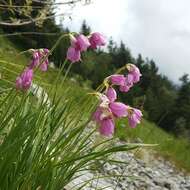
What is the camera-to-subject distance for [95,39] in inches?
121

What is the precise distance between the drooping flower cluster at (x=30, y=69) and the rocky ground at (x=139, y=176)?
992mm

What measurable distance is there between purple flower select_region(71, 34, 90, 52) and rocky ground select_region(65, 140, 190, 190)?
1.28 metres

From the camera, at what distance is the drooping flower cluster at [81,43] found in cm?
296

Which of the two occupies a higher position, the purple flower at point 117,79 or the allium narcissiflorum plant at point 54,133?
the purple flower at point 117,79

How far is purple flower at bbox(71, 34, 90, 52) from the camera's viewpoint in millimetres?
2949

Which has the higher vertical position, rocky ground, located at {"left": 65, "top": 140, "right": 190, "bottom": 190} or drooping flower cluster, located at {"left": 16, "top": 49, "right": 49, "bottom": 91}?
drooping flower cluster, located at {"left": 16, "top": 49, "right": 49, "bottom": 91}

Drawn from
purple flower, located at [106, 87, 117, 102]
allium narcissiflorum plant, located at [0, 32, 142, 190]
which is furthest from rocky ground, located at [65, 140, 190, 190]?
purple flower, located at [106, 87, 117, 102]

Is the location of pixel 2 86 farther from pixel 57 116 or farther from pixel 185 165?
pixel 185 165

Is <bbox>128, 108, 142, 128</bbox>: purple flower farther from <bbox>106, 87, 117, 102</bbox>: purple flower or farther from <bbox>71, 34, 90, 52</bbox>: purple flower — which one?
<bbox>71, 34, 90, 52</bbox>: purple flower

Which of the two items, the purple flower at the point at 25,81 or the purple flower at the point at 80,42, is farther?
the purple flower at the point at 25,81

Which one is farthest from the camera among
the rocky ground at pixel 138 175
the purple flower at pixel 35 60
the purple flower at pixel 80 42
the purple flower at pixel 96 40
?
the rocky ground at pixel 138 175

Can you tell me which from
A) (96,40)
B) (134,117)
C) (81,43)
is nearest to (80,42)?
(81,43)

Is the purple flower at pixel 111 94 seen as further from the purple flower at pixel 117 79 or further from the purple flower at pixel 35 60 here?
the purple flower at pixel 35 60

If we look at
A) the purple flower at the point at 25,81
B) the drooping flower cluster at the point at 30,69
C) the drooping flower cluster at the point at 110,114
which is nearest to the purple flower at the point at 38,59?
the drooping flower cluster at the point at 30,69
